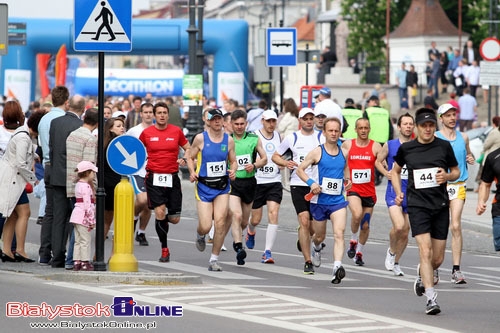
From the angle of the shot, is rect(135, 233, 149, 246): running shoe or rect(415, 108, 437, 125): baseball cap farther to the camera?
rect(135, 233, 149, 246): running shoe

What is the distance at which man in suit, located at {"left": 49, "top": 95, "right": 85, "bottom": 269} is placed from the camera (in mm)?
16422

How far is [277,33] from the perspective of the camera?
28.6m

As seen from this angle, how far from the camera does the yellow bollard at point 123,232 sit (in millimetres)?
15500

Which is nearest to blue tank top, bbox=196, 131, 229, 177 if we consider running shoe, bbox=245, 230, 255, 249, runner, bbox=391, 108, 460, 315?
running shoe, bbox=245, 230, 255, 249

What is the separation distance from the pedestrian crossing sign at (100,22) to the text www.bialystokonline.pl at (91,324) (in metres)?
4.35

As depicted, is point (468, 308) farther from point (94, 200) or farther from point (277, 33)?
point (277, 33)

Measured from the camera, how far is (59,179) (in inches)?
647

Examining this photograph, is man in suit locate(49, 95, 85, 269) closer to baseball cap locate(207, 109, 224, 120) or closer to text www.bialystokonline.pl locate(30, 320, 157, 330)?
baseball cap locate(207, 109, 224, 120)

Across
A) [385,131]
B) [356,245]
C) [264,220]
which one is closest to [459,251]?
[356,245]

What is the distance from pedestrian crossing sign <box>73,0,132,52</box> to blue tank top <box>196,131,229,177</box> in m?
1.78

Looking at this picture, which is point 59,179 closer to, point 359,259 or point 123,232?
point 123,232

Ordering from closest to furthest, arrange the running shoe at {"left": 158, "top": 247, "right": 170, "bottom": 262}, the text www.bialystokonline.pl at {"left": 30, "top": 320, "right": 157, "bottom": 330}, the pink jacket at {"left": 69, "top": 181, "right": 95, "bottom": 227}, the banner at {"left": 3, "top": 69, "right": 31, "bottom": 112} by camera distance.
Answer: the text www.bialystokonline.pl at {"left": 30, "top": 320, "right": 157, "bottom": 330} → the pink jacket at {"left": 69, "top": 181, "right": 95, "bottom": 227} → the running shoe at {"left": 158, "top": 247, "right": 170, "bottom": 262} → the banner at {"left": 3, "top": 69, "right": 31, "bottom": 112}

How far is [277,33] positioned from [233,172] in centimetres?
1211

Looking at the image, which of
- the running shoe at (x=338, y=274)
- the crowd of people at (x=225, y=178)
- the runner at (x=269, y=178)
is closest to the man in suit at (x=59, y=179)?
the crowd of people at (x=225, y=178)
